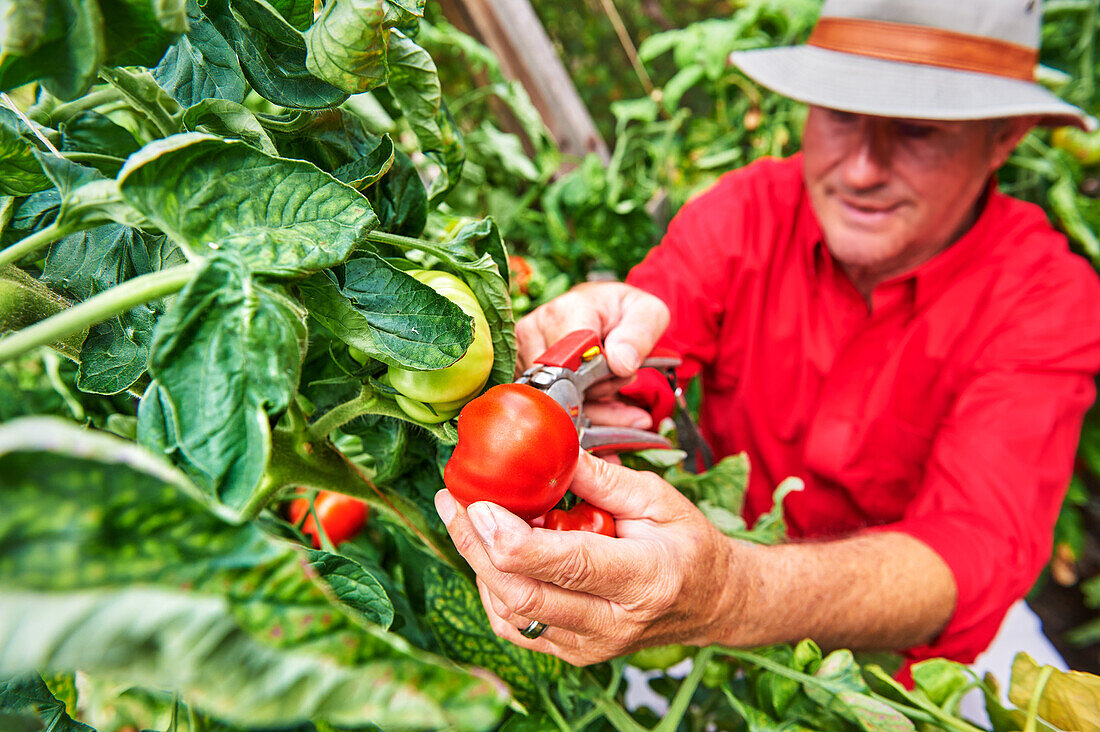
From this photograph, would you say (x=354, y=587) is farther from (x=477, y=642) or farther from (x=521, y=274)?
(x=521, y=274)

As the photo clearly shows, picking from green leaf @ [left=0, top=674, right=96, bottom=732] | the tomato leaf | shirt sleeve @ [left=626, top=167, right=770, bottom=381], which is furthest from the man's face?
green leaf @ [left=0, top=674, right=96, bottom=732]

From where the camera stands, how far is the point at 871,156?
3.41 feet

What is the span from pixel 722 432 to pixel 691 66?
2.89 feet

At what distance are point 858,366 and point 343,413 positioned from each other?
3.50ft

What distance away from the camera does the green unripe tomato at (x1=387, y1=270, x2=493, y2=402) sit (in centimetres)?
42

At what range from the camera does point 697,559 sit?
552 millimetres

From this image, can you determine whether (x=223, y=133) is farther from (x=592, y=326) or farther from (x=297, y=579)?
(x=592, y=326)

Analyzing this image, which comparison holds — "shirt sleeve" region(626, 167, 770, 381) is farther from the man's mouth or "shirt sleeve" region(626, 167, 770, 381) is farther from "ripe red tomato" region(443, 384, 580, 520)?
"ripe red tomato" region(443, 384, 580, 520)

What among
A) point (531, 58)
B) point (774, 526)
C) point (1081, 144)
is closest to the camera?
point (774, 526)

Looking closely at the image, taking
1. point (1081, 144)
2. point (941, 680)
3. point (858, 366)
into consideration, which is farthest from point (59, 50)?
point (1081, 144)

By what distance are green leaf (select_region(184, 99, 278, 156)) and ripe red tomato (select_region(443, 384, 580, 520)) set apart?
0.21m

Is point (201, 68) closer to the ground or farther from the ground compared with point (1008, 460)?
farther from the ground

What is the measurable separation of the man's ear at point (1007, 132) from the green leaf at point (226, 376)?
121 centimetres

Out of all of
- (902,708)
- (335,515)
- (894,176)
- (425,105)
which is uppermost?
(425,105)
